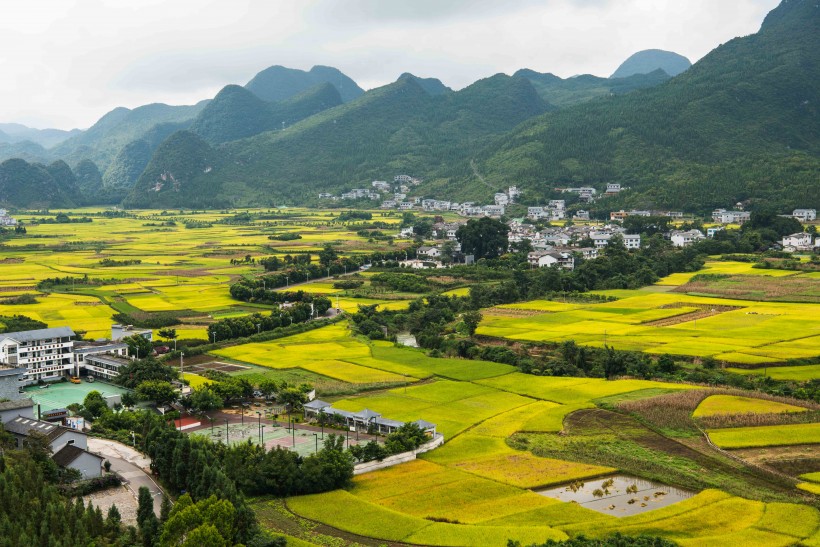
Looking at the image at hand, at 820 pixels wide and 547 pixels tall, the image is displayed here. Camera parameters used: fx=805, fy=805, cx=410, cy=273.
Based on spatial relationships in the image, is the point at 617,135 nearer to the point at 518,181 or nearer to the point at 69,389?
the point at 518,181

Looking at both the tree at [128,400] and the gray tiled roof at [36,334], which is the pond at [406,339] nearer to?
the tree at [128,400]

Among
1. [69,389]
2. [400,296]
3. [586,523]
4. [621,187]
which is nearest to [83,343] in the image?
[69,389]

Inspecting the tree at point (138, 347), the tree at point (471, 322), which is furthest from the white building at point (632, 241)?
the tree at point (138, 347)

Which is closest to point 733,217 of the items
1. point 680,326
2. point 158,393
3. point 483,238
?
point 483,238

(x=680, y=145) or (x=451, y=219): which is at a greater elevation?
(x=680, y=145)

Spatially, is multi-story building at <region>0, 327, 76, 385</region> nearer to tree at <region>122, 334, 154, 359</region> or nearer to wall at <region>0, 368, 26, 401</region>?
tree at <region>122, 334, 154, 359</region>

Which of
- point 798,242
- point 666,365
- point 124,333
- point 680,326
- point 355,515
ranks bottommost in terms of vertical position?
point 355,515

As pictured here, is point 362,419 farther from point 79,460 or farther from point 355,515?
point 79,460
